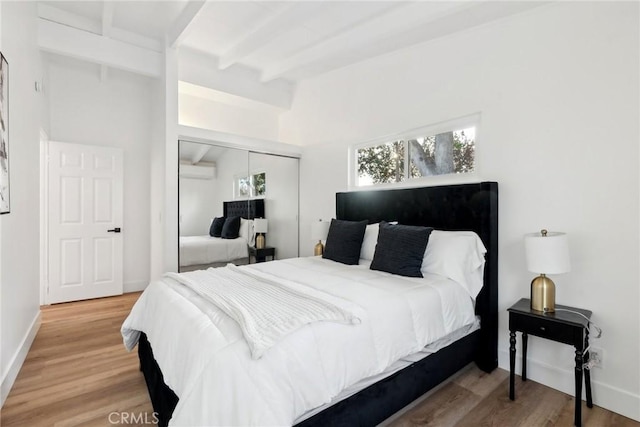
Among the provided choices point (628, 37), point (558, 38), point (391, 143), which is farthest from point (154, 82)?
point (628, 37)

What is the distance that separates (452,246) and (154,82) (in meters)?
4.24

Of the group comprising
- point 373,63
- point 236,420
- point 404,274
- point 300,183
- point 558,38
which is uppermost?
point 373,63

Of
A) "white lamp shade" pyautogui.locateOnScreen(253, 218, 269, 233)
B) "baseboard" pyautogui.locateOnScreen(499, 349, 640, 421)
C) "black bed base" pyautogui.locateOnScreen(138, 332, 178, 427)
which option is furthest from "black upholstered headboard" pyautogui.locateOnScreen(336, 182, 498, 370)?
"black bed base" pyautogui.locateOnScreen(138, 332, 178, 427)

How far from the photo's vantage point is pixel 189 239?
12.1 feet

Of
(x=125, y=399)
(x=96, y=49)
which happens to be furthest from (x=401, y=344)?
(x=96, y=49)

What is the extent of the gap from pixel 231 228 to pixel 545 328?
333cm

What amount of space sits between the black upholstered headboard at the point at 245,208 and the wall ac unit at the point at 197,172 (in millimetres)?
407

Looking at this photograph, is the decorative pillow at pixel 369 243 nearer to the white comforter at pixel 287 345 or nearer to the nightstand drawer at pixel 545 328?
the white comforter at pixel 287 345

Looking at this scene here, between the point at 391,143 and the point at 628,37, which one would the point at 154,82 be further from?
the point at 628,37

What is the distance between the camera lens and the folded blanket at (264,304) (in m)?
1.32

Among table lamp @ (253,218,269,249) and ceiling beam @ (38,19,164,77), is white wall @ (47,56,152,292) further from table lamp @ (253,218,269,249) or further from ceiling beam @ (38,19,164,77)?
table lamp @ (253,218,269,249)

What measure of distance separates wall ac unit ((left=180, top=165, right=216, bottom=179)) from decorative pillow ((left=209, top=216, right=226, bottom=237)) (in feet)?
1.74

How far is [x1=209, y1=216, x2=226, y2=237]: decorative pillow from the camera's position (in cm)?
390

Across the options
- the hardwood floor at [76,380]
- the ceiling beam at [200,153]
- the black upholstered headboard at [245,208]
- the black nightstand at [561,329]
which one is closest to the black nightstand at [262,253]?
the black upholstered headboard at [245,208]
